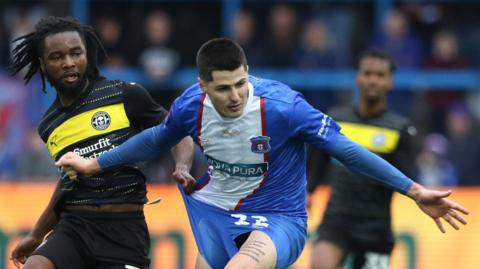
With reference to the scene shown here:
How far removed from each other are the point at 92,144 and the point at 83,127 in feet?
0.40

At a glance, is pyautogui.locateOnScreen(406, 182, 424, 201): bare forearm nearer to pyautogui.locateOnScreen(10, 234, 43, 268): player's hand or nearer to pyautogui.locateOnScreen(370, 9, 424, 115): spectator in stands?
pyautogui.locateOnScreen(10, 234, 43, 268): player's hand

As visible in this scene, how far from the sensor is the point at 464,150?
1530cm

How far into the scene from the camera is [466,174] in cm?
1527

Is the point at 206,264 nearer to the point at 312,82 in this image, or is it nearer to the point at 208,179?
the point at 208,179

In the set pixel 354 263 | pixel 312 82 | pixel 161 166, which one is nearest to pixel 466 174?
pixel 312 82

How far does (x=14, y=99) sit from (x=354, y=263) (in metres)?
7.40

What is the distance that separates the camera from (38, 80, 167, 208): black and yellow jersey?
7258 millimetres

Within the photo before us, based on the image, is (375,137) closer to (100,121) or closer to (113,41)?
(100,121)

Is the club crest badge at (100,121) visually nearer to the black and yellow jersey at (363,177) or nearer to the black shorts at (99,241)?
the black shorts at (99,241)

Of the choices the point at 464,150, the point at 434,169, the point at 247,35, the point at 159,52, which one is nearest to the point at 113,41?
the point at 159,52

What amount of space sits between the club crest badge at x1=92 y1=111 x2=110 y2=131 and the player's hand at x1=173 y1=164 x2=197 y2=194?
0.54 m

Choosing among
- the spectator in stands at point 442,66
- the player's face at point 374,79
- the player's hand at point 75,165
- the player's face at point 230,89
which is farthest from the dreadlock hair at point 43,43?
the spectator in stands at point 442,66

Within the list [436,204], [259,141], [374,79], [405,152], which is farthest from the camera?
[374,79]

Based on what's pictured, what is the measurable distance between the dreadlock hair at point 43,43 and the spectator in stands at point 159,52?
8022 mm
